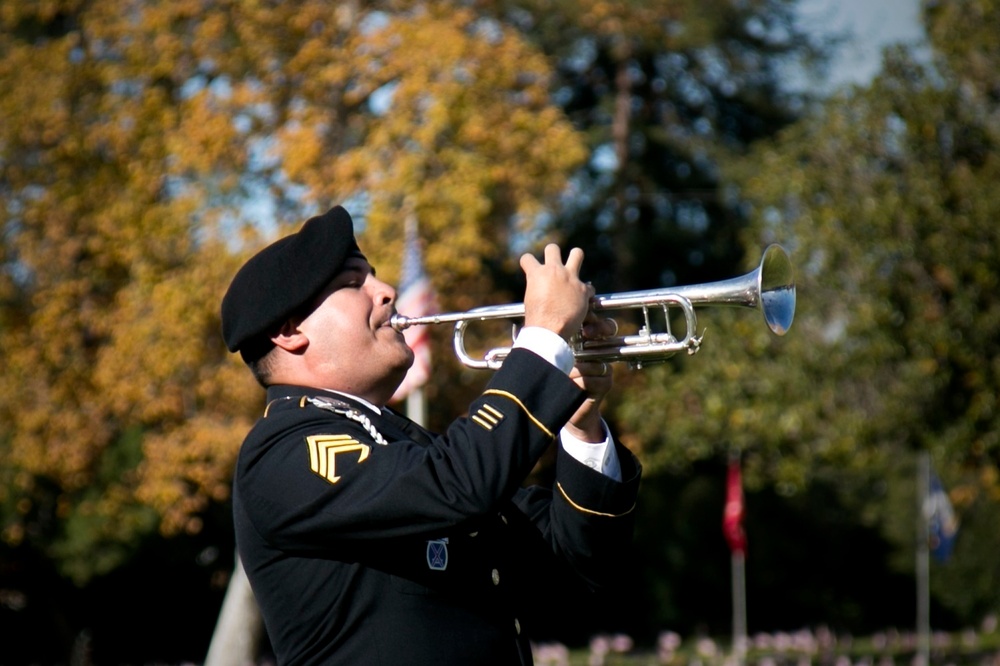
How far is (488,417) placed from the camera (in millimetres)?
2572

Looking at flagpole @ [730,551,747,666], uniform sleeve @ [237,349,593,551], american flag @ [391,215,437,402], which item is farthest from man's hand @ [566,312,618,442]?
flagpole @ [730,551,747,666]

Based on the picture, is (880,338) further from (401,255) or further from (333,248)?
(333,248)

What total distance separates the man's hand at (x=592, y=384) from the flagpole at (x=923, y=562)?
15.4 meters

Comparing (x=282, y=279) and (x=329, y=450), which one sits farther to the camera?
(x=282, y=279)

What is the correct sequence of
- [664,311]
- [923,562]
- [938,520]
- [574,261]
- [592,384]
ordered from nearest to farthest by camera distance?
[574,261] → [592,384] → [664,311] → [938,520] → [923,562]

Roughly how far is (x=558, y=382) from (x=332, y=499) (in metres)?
0.48

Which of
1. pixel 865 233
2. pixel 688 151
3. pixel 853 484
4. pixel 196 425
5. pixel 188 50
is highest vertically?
pixel 188 50

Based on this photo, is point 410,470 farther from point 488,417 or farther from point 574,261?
point 574,261

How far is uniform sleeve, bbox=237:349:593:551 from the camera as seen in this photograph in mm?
2527

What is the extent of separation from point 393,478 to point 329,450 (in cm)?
16

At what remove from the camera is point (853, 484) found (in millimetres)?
30172

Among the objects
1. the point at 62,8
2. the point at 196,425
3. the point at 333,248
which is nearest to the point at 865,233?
the point at 196,425

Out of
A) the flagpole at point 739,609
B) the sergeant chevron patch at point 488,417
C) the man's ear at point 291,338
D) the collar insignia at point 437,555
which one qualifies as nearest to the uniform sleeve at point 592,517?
the collar insignia at point 437,555

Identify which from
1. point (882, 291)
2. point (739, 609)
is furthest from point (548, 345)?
point (739, 609)
